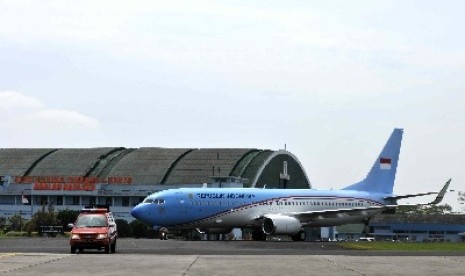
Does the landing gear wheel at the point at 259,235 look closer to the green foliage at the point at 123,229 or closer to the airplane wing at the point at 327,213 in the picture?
the airplane wing at the point at 327,213

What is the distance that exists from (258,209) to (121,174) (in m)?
56.1

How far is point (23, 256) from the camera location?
41.8 metres

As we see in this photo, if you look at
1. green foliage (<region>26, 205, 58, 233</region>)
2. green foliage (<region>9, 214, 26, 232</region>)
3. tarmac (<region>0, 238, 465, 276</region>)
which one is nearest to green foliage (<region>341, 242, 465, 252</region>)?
tarmac (<region>0, 238, 465, 276</region>)

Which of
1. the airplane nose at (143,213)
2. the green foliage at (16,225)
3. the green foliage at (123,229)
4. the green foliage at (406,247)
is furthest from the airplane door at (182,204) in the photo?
the green foliage at (16,225)

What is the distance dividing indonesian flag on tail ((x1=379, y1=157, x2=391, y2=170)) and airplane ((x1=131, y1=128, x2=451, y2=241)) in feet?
14.7

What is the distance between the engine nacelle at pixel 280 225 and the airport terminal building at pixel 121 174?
41.7 m

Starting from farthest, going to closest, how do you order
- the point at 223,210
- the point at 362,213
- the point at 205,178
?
the point at 205,178, the point at 362,213, the point at 223,210

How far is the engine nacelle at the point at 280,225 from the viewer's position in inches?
3164

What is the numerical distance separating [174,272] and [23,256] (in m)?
11.9

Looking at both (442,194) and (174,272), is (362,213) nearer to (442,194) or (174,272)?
(442,194)

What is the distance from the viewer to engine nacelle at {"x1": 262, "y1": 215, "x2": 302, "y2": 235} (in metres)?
80.4

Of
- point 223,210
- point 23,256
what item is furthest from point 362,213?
point 23,256

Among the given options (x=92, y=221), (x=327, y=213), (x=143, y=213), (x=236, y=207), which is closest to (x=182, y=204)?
(x=143, y=213)

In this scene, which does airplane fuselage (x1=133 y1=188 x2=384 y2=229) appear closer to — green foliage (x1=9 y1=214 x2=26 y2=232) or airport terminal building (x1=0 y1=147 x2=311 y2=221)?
green foliage (x1=9 y1=214 x2=26 y2=232)
